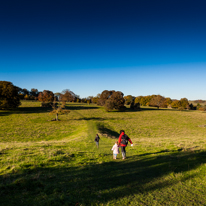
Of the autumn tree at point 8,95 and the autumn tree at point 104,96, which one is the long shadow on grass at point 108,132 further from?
the autumn tree at point 104,96

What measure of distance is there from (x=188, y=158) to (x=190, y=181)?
15.7ft

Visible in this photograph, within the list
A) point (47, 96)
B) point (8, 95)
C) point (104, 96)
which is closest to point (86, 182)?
point (8, 95)

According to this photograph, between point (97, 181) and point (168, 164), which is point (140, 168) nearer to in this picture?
point (168, 164)

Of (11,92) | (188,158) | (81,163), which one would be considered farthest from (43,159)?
(11,92)

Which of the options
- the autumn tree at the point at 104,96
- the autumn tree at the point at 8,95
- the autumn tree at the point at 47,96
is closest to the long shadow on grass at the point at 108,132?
the autumn tree at the point at 8,95

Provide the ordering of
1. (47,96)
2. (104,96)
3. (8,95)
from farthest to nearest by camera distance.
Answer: (47,96)
(104,96)
(8,95)

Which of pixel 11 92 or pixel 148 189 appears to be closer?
pixel 148 189

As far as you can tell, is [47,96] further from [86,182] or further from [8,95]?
[86,182]

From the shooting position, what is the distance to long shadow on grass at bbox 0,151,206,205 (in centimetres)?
593

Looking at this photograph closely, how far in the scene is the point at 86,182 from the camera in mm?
7414

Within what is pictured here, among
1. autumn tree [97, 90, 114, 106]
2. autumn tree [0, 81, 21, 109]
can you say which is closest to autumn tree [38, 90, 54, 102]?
autumn tree [0, 81, 21, 109]

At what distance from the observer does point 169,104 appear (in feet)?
432

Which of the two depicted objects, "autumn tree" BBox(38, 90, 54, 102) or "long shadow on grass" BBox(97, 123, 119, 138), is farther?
"autumn tree" BBox(38, 90, 54, 102)

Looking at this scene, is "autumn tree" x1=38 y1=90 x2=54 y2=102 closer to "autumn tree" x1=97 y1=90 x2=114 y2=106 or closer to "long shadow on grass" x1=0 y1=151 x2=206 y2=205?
"autumn tree" x1=97 y1=90 x2=114 y2=106
